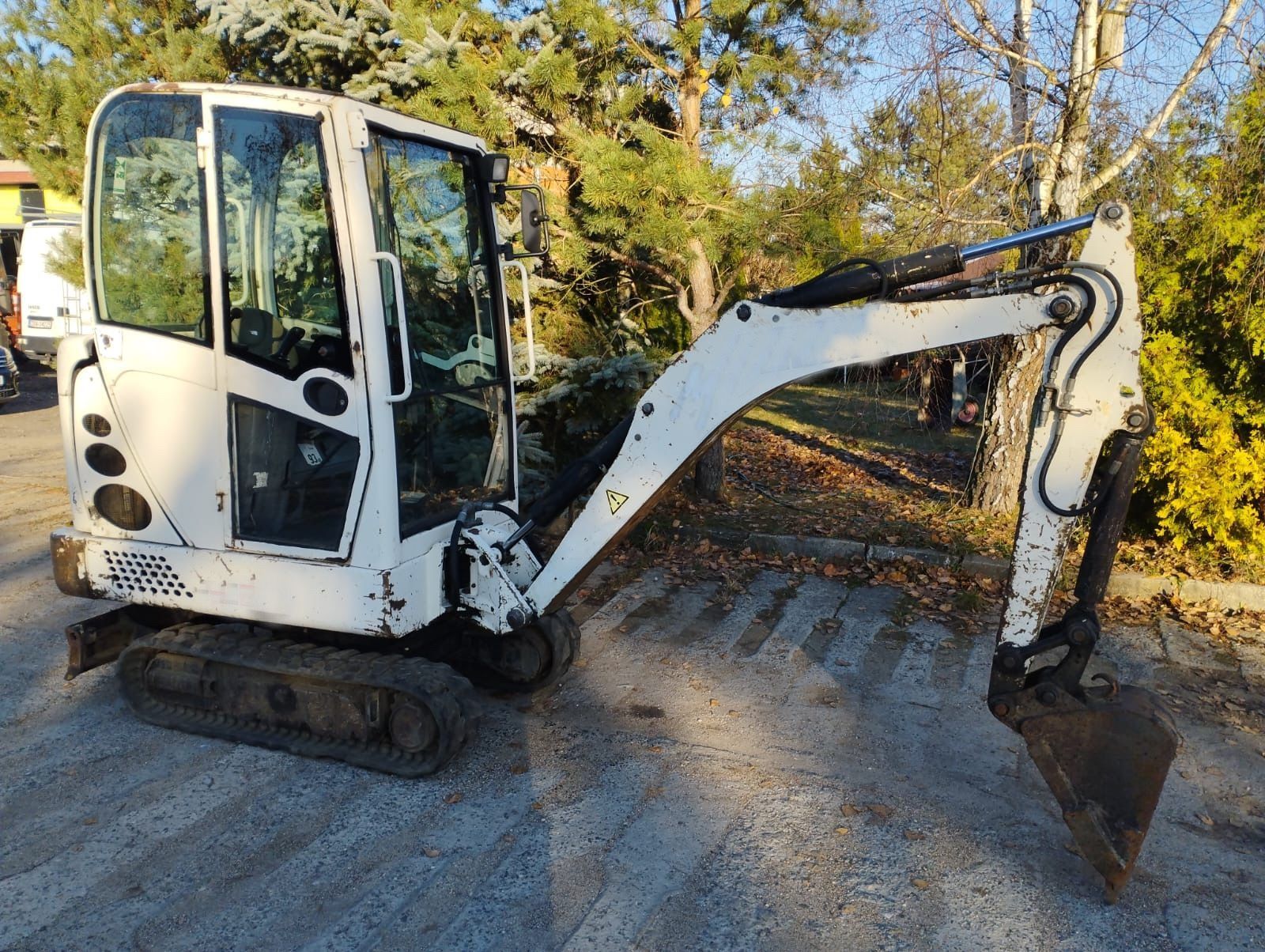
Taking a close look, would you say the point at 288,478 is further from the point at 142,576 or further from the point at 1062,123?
the point at 1062,123

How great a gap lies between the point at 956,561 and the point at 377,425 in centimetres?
486

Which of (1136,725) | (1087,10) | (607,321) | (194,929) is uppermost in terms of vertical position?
(1087,10)

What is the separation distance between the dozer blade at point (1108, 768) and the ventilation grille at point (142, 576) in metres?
3.84

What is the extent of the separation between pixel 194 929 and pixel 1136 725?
3430 mm

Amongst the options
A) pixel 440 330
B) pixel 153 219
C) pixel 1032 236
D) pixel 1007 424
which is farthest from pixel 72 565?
pixel 1007 424

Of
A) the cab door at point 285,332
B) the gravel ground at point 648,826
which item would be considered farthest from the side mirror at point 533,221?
the gravel ground at point 648,826

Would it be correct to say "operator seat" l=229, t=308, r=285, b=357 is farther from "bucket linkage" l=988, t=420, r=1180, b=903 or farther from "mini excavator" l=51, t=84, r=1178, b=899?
"bucket linkage" l=988, t=420, r=1180, b=903

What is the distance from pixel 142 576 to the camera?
455cm

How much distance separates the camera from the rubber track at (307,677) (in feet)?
14.0

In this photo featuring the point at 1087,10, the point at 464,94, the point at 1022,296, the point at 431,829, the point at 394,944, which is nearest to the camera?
the point at 394,944

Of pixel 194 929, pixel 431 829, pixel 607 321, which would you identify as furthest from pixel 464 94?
pixel 194 929

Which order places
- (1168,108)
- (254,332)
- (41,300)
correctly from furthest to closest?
(41,300) < (1168,108) < (254,332)

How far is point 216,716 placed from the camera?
4.69m

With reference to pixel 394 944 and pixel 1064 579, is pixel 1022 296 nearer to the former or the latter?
pixel 394 944
